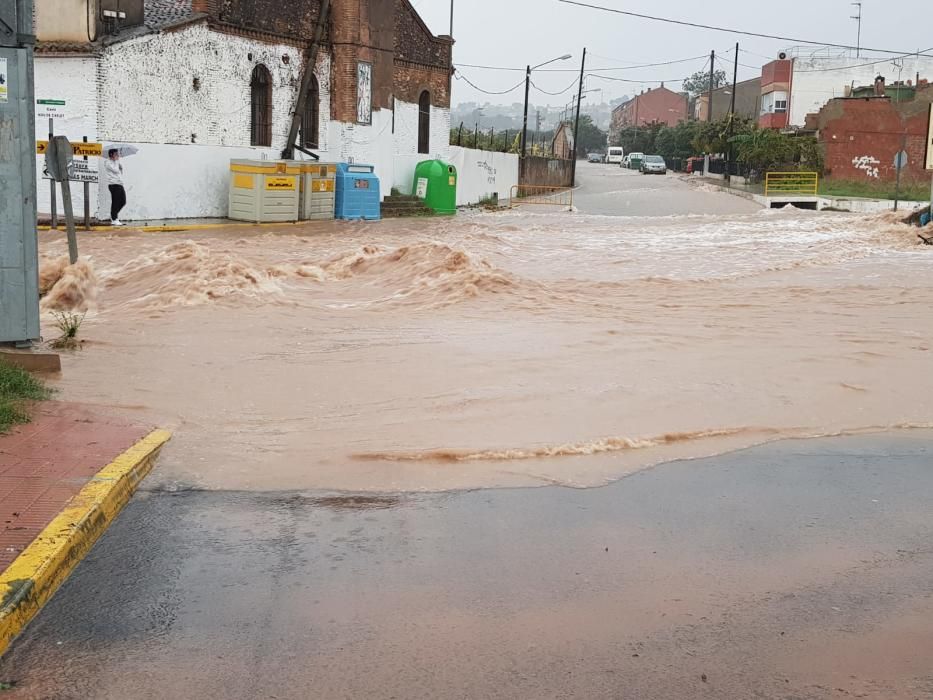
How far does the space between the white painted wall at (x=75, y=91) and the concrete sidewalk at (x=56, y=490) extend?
17676 mm

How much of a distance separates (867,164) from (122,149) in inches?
1559

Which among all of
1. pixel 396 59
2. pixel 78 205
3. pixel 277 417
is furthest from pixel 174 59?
pixel 277 417

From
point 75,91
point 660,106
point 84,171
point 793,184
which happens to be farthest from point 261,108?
point 660,106

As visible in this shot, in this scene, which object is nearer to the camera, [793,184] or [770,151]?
[793,184]

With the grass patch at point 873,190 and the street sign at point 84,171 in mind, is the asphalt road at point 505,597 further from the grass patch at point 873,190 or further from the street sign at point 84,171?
the grass patch at point 873,190

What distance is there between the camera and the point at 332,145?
3262 centimetres

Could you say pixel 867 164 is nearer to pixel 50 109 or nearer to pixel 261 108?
pixel 261 108

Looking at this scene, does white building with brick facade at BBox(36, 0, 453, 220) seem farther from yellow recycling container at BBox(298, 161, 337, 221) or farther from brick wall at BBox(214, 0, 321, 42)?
yellow recycling container at BBox(298, 161, 337, 221)

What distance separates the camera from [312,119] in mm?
32250

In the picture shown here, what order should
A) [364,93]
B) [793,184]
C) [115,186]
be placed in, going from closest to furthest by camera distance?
[115,186] → [364,93] → [793,184]

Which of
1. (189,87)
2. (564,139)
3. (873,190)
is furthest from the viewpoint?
(564,139)

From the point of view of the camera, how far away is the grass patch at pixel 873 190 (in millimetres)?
46972

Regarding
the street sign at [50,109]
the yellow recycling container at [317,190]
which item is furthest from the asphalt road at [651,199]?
the street sign at [50,109]

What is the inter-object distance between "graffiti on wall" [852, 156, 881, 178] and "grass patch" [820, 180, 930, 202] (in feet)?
1.85
